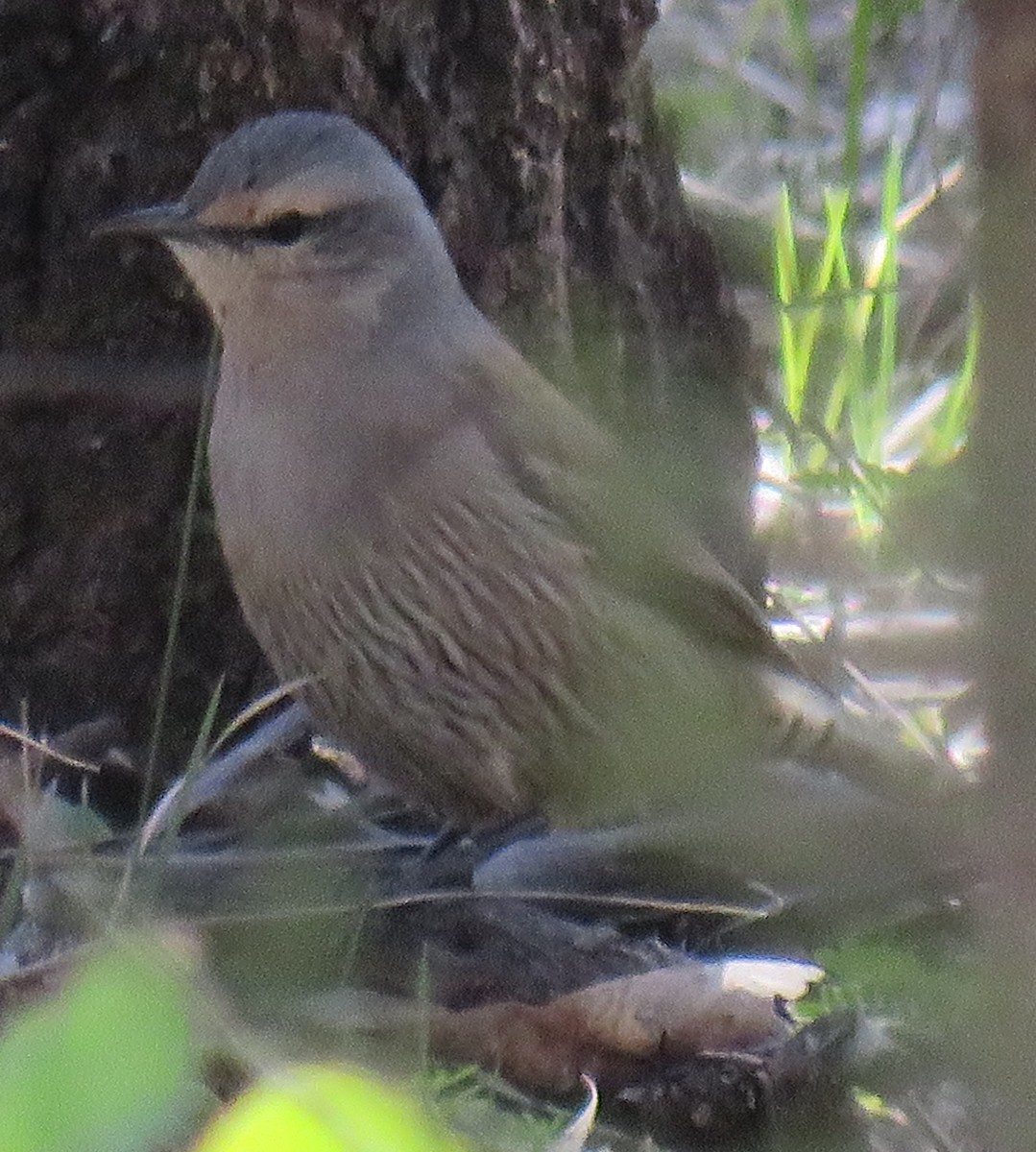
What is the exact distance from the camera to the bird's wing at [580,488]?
2.48 meters

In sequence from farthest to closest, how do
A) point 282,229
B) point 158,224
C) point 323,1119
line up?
point 282,229
point 158,224
point 323,1119

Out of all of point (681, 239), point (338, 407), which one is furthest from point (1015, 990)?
point (681, 239)

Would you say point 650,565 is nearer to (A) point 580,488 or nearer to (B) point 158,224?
(A) point 580,488

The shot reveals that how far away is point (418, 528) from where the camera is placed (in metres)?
2.45

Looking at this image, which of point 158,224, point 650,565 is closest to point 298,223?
point 158,224

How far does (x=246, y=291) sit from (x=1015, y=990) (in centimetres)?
209

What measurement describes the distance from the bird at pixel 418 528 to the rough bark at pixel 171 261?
0.11 metres

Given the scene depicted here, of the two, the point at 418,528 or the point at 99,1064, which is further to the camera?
the point at 418,528

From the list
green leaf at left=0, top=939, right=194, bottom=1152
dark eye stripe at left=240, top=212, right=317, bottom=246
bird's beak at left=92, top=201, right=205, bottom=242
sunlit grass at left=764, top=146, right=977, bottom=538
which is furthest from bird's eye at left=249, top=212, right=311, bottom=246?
green leaf at left=0, top=939, right=194, bottom=1152

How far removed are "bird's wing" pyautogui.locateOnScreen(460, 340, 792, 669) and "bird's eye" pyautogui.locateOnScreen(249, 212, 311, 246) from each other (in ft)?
1.00

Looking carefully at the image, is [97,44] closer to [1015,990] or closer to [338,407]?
[338,407]

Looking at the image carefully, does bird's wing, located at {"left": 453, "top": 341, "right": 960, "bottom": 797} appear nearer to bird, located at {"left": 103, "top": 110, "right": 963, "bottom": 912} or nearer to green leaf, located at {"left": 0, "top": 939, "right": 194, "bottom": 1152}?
bird, located at {"left": 103, "top": 110, "right": 963, "bottom": 912}

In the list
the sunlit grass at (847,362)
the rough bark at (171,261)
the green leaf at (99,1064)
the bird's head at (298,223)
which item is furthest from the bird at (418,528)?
the green leaf at (99,1064)

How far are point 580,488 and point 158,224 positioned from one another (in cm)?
64
